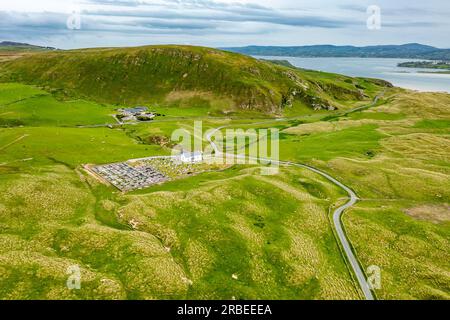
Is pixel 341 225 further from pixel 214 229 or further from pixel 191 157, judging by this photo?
pixel 191 157

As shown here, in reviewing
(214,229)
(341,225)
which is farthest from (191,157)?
(341,225)

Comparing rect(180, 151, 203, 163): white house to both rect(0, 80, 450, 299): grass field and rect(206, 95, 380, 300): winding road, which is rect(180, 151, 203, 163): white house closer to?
rect(0, 80, 450, 299): grass field

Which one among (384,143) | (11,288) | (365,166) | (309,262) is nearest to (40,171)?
(11,288)

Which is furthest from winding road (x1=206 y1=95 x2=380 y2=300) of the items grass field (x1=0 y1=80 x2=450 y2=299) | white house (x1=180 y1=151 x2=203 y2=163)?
white house (x1=180 y1=151 x2=203 y2=163)

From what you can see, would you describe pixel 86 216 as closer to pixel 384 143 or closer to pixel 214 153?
pixel 214 153

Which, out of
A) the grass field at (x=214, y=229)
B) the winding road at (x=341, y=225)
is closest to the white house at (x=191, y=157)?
the grass field at (x=214, y=229)

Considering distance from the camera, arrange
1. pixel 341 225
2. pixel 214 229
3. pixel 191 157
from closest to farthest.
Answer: pixel 214 229, pixel 341 225, pixel 191 157

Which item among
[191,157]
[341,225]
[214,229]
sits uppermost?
[191,157]
